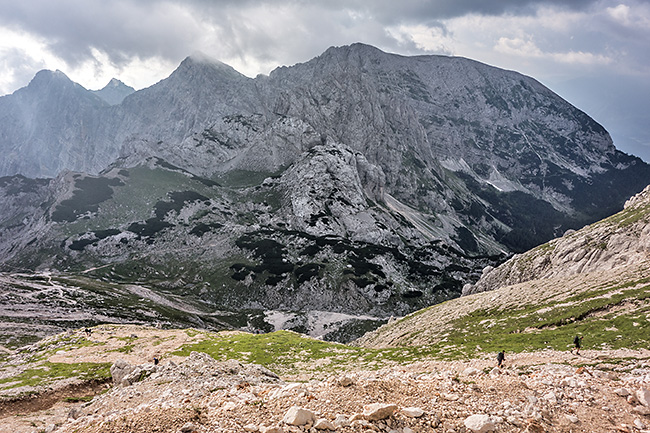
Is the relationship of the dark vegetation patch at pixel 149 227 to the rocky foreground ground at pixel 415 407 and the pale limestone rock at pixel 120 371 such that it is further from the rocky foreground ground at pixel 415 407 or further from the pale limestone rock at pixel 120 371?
the rocky foreground ground at pixel 415 407

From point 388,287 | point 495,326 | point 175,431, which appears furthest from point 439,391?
point 388,287

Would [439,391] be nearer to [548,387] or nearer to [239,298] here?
[548,387]

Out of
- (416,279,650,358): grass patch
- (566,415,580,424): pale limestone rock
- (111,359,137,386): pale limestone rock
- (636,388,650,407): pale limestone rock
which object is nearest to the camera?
(566,415,580,424): pale limestone rock

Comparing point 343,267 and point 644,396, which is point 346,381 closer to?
point 644,396

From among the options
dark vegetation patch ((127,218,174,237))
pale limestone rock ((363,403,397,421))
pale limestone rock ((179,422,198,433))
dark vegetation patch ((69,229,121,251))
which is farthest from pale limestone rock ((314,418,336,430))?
dark vegetation patch ((127,218,174,237))

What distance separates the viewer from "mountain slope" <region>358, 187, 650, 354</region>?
104ft

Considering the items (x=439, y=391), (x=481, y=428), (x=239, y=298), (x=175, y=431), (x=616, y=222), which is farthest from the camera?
(x=239, y=298)

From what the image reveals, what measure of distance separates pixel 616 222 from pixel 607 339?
49929 millimetres

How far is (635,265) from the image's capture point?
149 feet

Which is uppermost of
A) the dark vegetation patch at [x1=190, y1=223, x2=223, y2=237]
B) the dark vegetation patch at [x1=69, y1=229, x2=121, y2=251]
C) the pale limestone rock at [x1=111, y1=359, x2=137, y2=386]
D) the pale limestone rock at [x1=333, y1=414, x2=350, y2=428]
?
the dark vegetation patch at [x1=190, y1=223, x2=223, y2=237]

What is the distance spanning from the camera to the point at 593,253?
57.2m

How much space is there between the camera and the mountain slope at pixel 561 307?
1249 inches

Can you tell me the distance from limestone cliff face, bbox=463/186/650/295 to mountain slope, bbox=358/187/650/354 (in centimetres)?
16

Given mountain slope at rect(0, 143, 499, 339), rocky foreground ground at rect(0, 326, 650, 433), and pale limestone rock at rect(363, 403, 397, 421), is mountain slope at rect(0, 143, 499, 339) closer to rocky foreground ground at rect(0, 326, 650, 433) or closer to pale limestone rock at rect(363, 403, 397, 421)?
rocky foreground ground at rect(0, 326, 650, 433)
